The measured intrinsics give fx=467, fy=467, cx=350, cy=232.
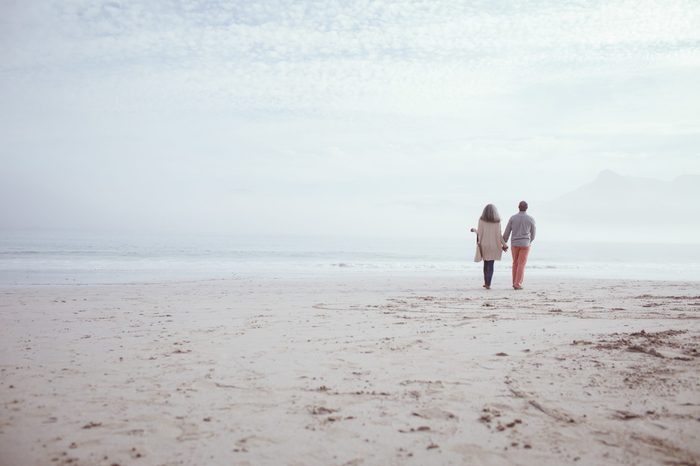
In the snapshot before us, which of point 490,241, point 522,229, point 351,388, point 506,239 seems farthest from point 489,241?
point 351,388

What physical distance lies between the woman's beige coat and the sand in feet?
15.0

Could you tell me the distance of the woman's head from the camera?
12.7 metres

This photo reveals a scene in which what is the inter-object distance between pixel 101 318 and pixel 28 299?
3.65 m

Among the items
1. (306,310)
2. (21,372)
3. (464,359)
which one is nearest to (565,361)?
(464,359)

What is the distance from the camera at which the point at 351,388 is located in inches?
158

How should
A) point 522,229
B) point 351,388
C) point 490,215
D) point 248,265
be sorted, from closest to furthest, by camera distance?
point 351,388
point 522,229
point 490,215
point 248,265

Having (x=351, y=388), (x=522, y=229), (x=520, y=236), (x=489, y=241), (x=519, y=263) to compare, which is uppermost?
(x=522, y=229)

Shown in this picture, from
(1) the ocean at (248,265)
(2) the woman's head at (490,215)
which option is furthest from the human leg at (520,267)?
(1) the ocean at (248,265)

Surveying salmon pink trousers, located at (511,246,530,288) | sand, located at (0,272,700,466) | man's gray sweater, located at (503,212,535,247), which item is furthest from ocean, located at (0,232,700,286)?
A: sand, located at (0,272,700,466)

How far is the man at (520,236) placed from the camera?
12125 mm

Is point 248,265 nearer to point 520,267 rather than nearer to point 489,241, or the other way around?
point 489,241

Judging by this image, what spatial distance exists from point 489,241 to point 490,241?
27 millimetres

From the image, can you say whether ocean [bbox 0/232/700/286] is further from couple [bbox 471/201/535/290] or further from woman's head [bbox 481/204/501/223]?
woman's head [bbox 481/204/501/223]

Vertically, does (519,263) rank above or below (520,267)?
above
